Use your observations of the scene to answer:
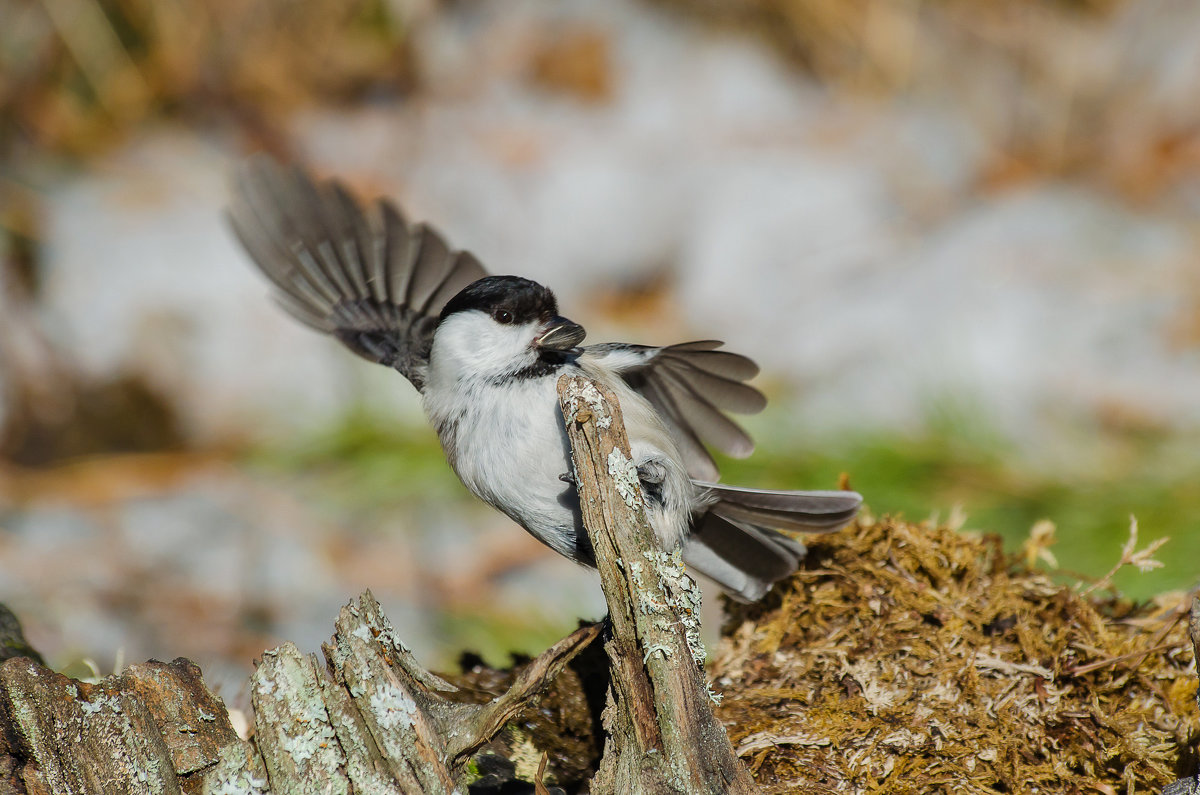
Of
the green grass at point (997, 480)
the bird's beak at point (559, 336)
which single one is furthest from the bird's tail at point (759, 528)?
the green grass at point (997, 480)

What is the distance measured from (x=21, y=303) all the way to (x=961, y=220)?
3942mm

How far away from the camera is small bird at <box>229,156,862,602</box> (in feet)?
4.61

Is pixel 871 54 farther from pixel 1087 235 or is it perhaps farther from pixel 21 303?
pixel 21 303

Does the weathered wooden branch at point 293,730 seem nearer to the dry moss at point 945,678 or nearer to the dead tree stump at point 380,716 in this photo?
the dead tree stump at point 380,716

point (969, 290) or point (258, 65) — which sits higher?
point (258, 65)

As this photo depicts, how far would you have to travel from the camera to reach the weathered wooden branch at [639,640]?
1.07 metres

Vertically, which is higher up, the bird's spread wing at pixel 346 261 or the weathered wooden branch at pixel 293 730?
the bird's spread wing at pixel 346 261

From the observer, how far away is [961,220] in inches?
162

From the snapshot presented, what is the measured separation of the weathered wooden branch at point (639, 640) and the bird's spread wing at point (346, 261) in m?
0.80

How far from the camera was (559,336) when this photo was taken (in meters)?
1.44

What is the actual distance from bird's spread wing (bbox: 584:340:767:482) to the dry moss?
25cm

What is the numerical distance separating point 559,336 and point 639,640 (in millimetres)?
503

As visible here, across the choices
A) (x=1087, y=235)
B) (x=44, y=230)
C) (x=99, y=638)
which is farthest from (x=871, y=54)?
(x=99, y=638)

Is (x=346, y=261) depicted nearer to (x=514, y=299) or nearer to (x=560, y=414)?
(x=514, y=299)
